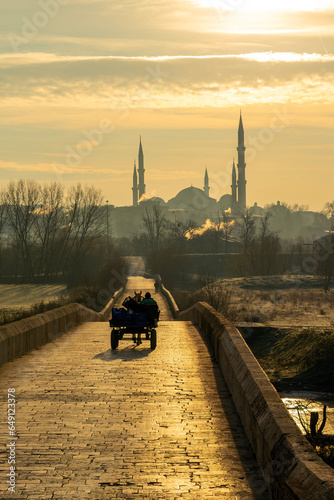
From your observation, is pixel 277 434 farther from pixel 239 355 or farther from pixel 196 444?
pixel 239 355

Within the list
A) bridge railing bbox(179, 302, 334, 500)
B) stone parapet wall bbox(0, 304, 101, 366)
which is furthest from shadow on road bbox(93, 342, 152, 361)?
bridge railing bbox(179, 302, 334, 500)

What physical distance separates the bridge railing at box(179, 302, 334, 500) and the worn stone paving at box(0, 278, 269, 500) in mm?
236

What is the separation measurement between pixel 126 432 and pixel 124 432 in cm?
2

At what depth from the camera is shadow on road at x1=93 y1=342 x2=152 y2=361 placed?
14539mm

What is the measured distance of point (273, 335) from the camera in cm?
2997

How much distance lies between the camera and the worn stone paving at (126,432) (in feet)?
21.1

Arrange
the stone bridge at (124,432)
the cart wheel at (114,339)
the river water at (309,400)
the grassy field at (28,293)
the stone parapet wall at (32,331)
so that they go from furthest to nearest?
the grassy field at (28,293), the river water at (309,400), the cart wheel at (114,339), the stone parapet wall at (32,331), the stone bridge at (124,432)

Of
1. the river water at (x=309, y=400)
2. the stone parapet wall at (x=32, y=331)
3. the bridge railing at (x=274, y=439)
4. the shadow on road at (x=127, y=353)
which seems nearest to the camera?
the bridge railing at (x=274, y=439)

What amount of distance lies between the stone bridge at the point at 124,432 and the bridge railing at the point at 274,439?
0.23 m

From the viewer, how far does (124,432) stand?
8.24m

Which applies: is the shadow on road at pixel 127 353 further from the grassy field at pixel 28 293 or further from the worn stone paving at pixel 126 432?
the grassy field at pixel 28 293

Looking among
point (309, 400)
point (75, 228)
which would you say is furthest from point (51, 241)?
point (309, 400)

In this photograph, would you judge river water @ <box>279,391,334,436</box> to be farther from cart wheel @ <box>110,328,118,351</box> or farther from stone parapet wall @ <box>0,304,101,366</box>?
stone parapet wall @ <box>0,304,101,366</box>

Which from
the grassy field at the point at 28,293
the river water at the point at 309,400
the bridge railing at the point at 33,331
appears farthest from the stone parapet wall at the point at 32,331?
the grassy field at the point at 28,293
